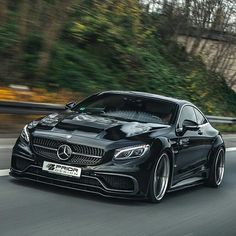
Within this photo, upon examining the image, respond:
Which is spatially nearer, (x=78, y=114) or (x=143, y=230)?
(x=143, y=230)

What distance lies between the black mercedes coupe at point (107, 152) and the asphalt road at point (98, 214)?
0.57ft

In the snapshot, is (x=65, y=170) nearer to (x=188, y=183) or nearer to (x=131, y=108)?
(x=131, y=108)

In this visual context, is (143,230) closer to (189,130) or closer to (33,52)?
(189,130)

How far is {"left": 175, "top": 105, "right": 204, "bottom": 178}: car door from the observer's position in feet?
27.7

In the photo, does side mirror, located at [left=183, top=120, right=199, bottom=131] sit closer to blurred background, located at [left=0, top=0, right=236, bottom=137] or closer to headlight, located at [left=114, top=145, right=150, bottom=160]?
headlight, located at [left=114, top=145, right=150, bottom=160]

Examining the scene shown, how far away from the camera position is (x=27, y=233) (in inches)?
219

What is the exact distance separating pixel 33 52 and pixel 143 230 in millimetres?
13743

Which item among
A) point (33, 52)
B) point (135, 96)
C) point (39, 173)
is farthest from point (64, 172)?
point (33, 52)

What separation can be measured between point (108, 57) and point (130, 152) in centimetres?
1705

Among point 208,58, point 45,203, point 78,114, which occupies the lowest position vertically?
point 208,58

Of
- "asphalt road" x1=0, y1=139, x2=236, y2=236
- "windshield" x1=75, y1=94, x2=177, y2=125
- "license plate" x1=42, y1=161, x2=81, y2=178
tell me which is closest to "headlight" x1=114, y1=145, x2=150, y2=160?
"license plate" x1=42, y1=161, x2=81, y2=178

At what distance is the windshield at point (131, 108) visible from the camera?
27.8 ft

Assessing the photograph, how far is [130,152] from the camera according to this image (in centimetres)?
726

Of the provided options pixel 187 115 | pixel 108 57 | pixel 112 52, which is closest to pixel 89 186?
pixel 187 115
